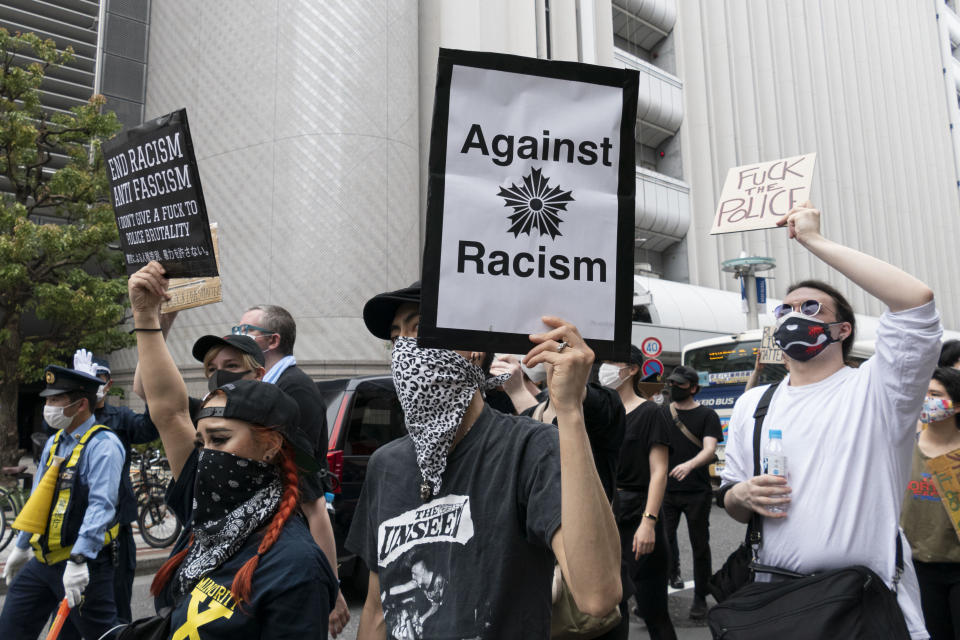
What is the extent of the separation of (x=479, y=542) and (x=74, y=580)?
113 inches

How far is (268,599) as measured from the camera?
7.38 feet

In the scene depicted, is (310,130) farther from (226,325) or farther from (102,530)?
(102,530)

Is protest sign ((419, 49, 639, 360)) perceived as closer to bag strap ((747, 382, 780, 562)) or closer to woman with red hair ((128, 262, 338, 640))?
→ woman with red hair ((128, 262, 338, 640))

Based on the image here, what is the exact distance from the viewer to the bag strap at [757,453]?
2.75 metres

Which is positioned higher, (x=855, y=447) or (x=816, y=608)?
(x=855, y=447)

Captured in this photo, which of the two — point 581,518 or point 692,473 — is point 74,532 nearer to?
point 581,518

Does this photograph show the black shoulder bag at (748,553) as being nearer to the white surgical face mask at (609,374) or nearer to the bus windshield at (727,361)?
the white surgical face mask at (609,374)

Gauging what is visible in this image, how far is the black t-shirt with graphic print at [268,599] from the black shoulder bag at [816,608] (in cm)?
130

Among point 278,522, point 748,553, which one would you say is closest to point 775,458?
point 748,553

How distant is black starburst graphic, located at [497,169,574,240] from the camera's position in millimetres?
2029

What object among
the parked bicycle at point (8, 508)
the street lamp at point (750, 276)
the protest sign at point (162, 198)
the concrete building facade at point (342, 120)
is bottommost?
the parked bicycle at point (8, 508)

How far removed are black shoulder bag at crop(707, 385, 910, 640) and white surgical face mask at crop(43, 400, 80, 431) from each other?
3604 mm

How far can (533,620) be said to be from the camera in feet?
6.19

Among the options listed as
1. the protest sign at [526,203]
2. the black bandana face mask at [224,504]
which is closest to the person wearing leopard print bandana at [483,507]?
the protest sign at [526,203]
